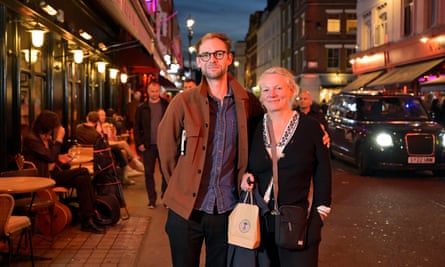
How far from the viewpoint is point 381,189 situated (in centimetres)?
1125

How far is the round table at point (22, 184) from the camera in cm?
531

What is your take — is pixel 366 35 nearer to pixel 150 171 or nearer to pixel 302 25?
pixel 302 25

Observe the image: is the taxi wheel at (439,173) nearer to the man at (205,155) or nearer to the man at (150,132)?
the man at (150,132)

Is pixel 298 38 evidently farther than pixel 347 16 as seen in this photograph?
Yes

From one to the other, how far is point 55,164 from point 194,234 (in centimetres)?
439

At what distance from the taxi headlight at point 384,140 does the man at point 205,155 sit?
386 inches

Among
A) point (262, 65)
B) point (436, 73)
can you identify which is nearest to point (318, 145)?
point (436, 73)

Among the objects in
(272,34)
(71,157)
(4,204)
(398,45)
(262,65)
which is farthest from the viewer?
(262,65)

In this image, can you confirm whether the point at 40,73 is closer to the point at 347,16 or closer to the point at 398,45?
the point at 398,45

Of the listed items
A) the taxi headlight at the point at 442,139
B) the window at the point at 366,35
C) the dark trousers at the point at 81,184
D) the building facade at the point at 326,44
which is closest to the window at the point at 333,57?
the building facade at the point at 326,44

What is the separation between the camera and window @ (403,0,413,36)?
24938 millimetres

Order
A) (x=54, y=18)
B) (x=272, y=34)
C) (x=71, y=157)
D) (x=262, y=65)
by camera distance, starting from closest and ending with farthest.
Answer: (x=71, y=157) → (x=54, y=18) → (x=272, y=34) → (x=262, y=65)

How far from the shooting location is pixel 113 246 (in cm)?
Result: 657

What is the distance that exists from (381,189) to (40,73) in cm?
693
